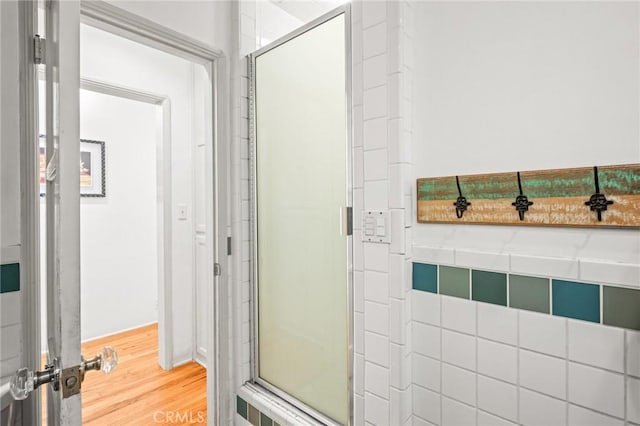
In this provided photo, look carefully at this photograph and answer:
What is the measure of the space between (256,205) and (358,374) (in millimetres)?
874

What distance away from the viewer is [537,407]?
2.90 ft

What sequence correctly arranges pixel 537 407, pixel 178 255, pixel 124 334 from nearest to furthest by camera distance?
pixel 537 407, pixel 178 255, pixel 124 334

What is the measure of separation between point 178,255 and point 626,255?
2.59 meters

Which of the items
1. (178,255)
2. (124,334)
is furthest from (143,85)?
(124,334)

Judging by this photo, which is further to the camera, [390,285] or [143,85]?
[143,85]

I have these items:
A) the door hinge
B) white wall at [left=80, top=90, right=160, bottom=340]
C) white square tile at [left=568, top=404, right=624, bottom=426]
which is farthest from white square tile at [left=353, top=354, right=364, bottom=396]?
white wall at [left=80, top=90, right=160, bottom=340]

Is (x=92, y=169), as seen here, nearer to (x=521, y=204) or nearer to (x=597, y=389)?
(x=521, y=204)

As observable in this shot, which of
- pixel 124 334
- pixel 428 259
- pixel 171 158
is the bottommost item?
pixel 124 334

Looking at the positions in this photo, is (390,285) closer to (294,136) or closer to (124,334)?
(294,136)

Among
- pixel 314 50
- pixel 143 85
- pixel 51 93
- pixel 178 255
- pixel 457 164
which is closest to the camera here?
pixel 51 93

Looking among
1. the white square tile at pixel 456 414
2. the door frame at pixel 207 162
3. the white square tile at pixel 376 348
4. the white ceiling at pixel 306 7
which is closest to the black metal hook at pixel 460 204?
the white square tile at pixel 376 348

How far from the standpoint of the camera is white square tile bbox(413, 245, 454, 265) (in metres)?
1.02

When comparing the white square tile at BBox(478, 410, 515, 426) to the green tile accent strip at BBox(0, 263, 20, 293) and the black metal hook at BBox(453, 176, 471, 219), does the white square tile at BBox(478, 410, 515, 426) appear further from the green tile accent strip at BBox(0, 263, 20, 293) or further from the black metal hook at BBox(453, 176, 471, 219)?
the green tile accent strip at BBox(0, 263, 20, 293)

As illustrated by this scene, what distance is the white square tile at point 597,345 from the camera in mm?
772
